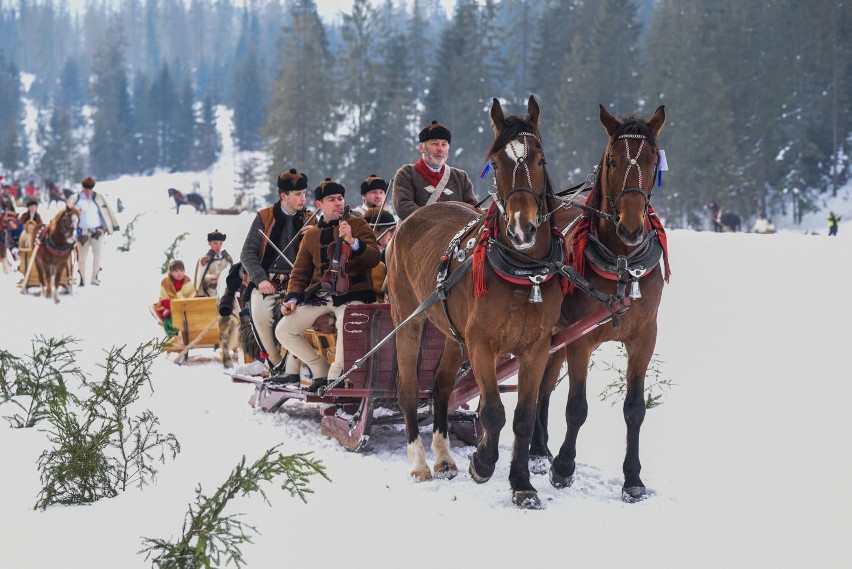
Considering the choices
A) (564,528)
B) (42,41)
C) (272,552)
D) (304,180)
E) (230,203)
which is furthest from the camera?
(42,41)

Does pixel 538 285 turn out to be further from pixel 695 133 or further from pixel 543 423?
pixel 695 133

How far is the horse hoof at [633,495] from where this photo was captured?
6.53 meters

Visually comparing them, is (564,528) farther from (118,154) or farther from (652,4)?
(652,4)

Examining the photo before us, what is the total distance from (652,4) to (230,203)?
60.8 metres

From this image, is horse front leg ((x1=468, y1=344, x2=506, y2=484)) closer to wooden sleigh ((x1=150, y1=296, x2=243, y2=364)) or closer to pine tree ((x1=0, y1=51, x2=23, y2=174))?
wooden sleigh ((x1=150, y1=296, x2=243, y2=364))

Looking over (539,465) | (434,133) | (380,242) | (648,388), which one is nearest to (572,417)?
(539,465)

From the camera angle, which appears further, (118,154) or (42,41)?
(42,41)

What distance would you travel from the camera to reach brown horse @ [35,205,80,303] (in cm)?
2072

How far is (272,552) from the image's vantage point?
215 inches

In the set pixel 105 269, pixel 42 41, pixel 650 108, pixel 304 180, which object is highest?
pixel 42 41

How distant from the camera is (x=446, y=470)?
24.1 feet

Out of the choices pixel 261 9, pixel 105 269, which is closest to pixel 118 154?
pixel 105 269

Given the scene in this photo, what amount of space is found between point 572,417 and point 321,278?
286cm

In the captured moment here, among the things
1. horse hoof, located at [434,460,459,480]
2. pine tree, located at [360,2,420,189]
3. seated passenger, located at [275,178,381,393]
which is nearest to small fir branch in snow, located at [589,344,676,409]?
seated passenger, located at [275,178,381,393]
